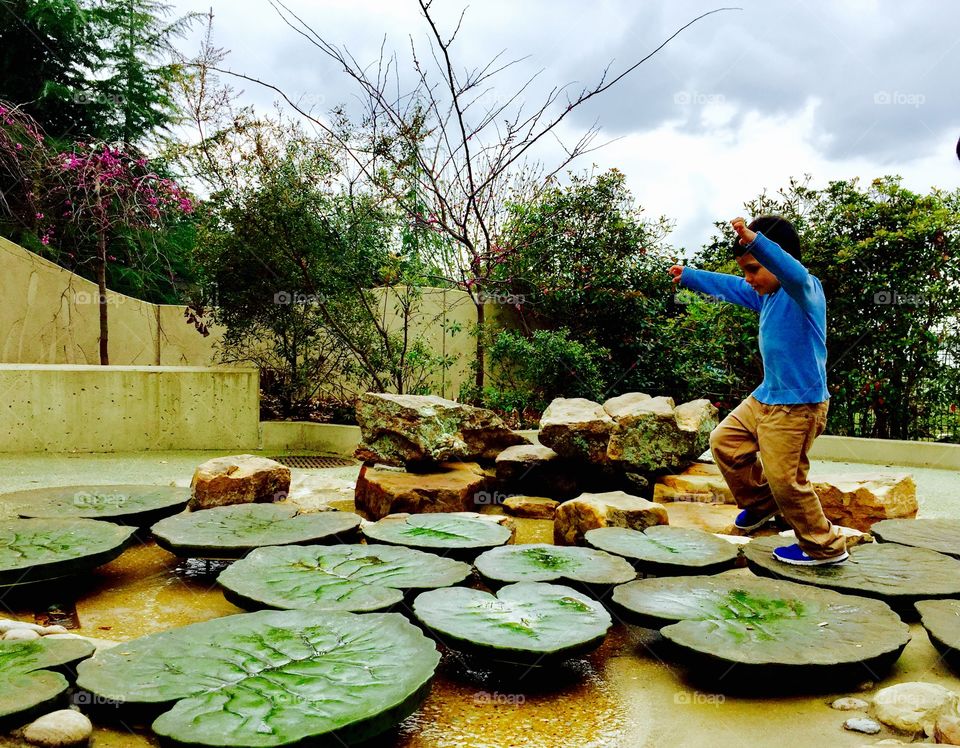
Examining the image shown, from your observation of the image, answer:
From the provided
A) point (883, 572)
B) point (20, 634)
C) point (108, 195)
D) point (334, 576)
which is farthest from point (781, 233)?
point (108, 195)

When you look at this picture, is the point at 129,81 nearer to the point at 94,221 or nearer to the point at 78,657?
the point at 94,221

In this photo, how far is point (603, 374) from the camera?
852cm

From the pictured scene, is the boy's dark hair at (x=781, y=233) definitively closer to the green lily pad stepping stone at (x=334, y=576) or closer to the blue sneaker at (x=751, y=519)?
the blue sneaker at (x=751, y=519)

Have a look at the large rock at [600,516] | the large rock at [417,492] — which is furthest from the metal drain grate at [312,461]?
the large rock at [600,516]

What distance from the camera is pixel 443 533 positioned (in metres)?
3.47

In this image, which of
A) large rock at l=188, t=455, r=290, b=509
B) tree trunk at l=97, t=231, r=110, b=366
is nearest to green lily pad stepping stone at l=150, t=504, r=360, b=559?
large rock at l=188, t=455, r=290, b=509

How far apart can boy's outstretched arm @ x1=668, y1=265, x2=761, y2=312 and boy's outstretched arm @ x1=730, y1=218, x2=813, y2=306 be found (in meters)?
0.37

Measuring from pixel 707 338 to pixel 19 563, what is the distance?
23.5 ft

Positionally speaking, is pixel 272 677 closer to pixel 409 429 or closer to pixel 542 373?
pixel 409 429

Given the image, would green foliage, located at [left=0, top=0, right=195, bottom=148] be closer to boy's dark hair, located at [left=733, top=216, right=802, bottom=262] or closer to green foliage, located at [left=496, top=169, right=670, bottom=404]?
green foliage, located at [left=496, top=169, right=670, bottom=404]

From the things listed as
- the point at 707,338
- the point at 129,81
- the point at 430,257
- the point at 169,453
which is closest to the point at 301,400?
the point at 169,453

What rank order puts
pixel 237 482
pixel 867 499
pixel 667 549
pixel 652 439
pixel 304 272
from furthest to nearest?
pixel 304 272 → pixel 652 439 → pixel 237 482 → pixel 867 499 → pixel 667 549

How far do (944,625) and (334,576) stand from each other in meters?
2.20

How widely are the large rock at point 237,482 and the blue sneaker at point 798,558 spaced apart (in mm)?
2928
